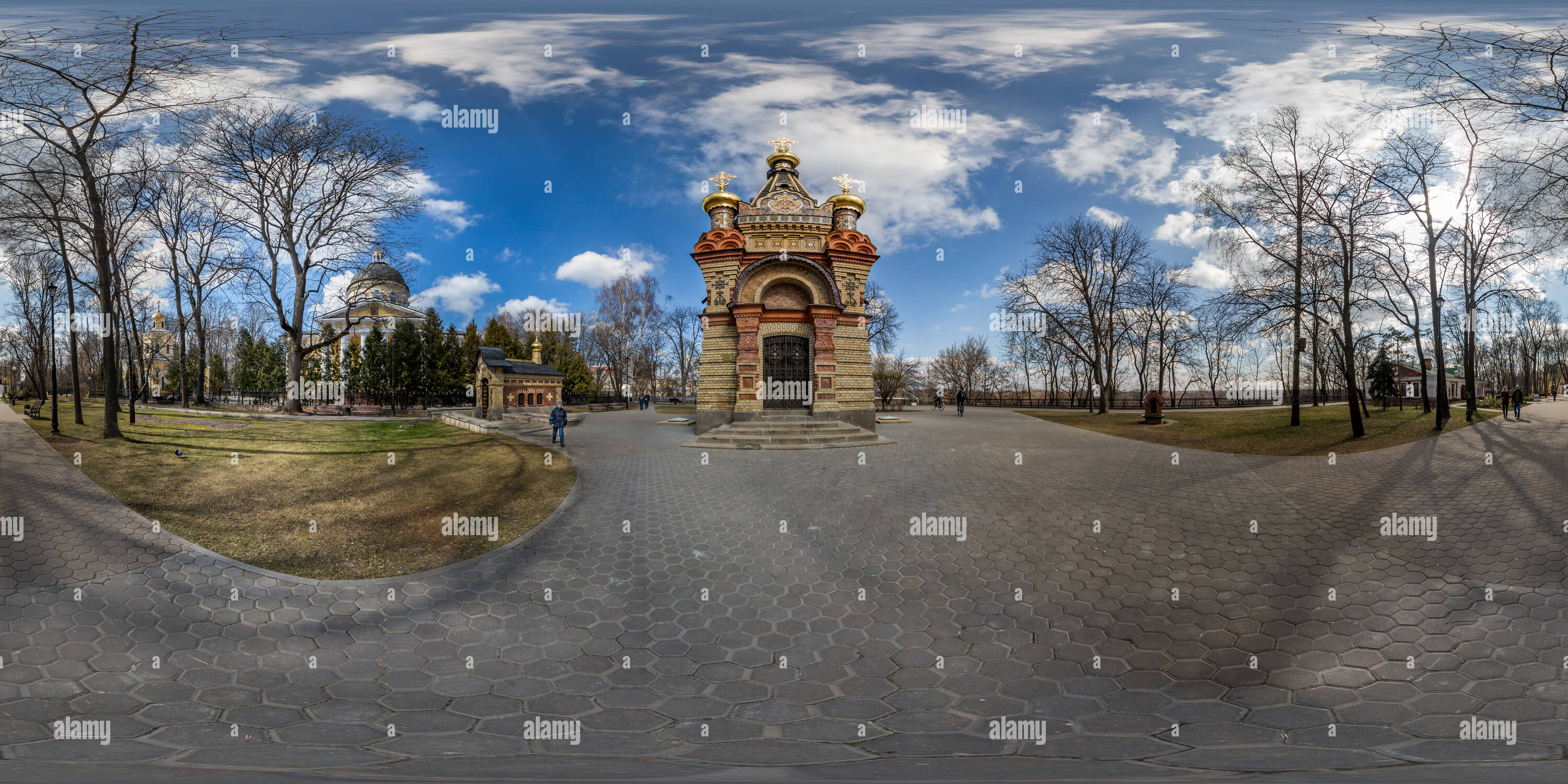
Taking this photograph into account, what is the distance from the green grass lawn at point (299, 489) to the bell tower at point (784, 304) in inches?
325

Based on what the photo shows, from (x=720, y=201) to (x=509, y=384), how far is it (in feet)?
34.2

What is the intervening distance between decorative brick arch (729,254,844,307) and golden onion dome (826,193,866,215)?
2807 mm

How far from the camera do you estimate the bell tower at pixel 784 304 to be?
13.4 metres

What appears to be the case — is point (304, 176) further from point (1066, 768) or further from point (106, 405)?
point (1066, 768)

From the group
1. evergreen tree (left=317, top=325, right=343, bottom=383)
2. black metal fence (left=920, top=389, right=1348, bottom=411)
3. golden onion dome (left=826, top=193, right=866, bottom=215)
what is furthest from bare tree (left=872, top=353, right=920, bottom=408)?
evergreen tree (left=317, top=325, right=343, bottom=383)

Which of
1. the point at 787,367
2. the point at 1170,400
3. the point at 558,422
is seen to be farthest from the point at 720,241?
the point at 1170,400

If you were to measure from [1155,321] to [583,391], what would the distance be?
3097 centimetres

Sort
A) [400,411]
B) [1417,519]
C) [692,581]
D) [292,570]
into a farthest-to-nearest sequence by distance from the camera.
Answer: [400,411] → [1417,519] → [692,581] → [292,570]

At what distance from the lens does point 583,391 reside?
29500 mm

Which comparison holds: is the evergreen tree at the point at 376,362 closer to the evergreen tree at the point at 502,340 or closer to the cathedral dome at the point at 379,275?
the cathedral dome at the point at 379,275

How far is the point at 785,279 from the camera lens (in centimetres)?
1368

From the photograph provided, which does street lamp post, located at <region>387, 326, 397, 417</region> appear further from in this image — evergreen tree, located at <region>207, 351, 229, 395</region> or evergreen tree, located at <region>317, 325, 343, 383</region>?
evergreen tree, located at <region>207, 351, 229, 395</region>

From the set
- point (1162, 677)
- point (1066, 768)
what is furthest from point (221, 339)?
point (1162, 677)

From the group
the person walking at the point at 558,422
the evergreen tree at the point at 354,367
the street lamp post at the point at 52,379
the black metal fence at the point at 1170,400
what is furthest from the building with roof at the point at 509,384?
the black metal fence at the point at 1170,400
